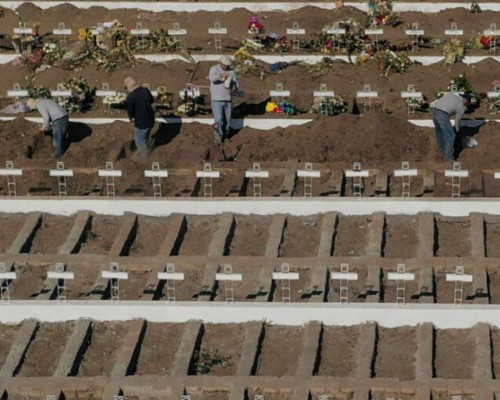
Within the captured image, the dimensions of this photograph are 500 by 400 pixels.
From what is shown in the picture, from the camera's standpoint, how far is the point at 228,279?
886 inches

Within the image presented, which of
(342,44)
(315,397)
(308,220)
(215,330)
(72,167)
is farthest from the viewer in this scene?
(342,44)

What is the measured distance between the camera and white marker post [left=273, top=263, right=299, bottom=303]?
22266 mm

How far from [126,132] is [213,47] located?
5304 mm

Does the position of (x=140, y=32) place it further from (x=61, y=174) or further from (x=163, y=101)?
(x=61, y=174)

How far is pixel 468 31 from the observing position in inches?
1304

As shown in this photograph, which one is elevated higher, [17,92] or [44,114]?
[44,114]

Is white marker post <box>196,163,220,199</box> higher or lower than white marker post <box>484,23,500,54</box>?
lower

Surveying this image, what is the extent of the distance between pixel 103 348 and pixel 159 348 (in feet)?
2.23

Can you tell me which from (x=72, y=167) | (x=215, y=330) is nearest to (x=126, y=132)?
(x=72, y=167)

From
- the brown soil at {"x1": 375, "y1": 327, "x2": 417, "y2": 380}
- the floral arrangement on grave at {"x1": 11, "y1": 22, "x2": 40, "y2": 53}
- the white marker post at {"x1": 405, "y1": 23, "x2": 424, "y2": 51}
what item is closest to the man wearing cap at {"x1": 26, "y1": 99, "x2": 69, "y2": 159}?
the floral arrangement on grave at {"x1": 11, "y1": 22, "x2": 40, "y2": 53}

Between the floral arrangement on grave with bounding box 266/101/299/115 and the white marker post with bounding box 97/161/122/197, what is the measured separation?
329cm

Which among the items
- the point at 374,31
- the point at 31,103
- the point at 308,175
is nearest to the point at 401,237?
the point at 308,175

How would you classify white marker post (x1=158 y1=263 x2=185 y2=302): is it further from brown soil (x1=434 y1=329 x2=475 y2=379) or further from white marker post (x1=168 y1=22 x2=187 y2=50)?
white marker post (x1=168 y1=22 x2=187 y2=50)

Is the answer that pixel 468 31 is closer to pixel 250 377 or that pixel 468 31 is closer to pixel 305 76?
pixel 305 76
